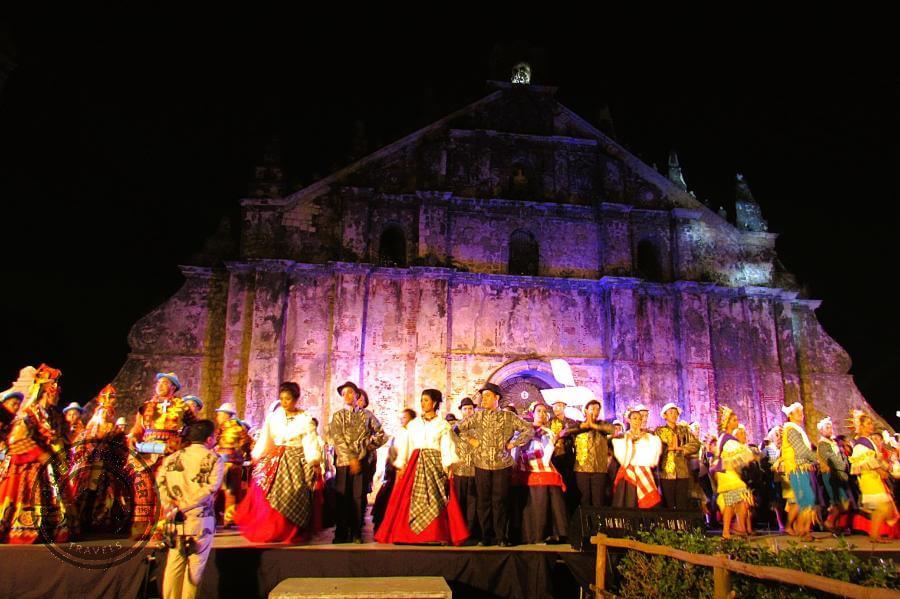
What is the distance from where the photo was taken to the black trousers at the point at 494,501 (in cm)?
786

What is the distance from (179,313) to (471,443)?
1196cm

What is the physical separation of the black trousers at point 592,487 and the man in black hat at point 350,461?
287 centimetres

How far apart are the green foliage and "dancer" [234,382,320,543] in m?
3.71

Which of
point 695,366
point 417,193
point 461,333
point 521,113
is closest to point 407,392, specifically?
point 461,333

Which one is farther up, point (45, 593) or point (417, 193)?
point (417, 193)

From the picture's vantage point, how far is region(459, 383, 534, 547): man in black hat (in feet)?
25.8

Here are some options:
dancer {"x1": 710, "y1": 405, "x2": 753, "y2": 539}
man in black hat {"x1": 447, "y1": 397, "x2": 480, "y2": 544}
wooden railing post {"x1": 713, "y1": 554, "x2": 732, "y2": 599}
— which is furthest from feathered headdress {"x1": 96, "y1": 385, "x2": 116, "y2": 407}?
dancer {"x1": 710, "y1": 405, "x2": 753, "y2": 539}

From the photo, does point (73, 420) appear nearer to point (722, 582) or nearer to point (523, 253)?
point (722, 582)

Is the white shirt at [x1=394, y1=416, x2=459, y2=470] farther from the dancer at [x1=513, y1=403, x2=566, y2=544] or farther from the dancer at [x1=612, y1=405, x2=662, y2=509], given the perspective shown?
the dancer at [x1=612, y1=405, x2=662, y2=509]

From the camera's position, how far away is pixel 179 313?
17.1m

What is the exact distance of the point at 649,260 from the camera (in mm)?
18969

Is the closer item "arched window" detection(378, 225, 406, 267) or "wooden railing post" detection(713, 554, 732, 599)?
"wooden railing post" detection(713, 554, 732, 599)

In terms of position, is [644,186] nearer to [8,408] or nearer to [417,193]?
[417,193]

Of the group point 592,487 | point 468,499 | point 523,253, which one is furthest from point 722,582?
point 523,253
